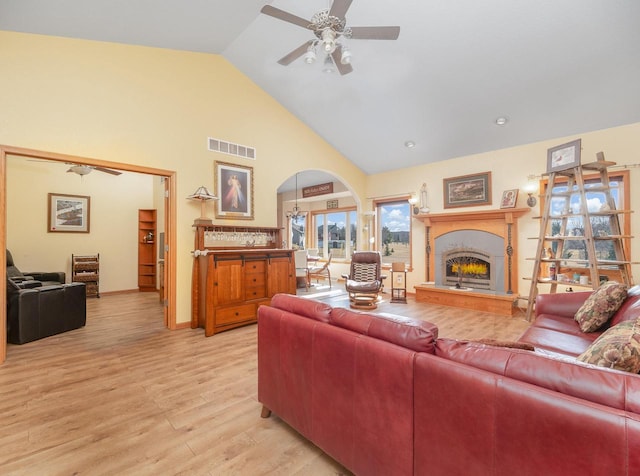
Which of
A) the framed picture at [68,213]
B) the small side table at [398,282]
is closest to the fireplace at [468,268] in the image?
the small side table at [398,282]

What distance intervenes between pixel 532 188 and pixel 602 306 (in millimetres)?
3203

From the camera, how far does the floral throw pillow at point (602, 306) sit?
240 centimetres

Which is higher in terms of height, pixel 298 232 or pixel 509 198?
pixel 509 198

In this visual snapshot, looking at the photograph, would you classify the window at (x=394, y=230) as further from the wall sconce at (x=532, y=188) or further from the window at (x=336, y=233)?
the wall sconce at (x=532, y=188)

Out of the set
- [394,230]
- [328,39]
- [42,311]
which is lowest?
[42,311]

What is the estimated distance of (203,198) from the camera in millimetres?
4250

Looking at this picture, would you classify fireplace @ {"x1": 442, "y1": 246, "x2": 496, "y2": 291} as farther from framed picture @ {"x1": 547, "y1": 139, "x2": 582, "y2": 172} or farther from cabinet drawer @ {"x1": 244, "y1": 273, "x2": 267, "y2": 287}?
cabinet drawer @ {"x1": 244, "y1": 273, "x2": 267, "y2": 287}

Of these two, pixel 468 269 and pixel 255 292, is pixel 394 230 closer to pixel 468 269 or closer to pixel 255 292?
pixel 468 269

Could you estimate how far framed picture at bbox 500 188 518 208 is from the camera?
17.0ft

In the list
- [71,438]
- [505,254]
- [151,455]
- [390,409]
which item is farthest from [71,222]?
[505,254]

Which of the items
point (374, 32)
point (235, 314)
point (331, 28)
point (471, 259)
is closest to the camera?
point (331, 28)

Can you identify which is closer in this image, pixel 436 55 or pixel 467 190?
pixel 436 55

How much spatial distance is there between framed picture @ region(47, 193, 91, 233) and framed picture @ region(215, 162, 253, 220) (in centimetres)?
399

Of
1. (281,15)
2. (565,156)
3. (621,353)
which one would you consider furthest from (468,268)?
(281,15)
